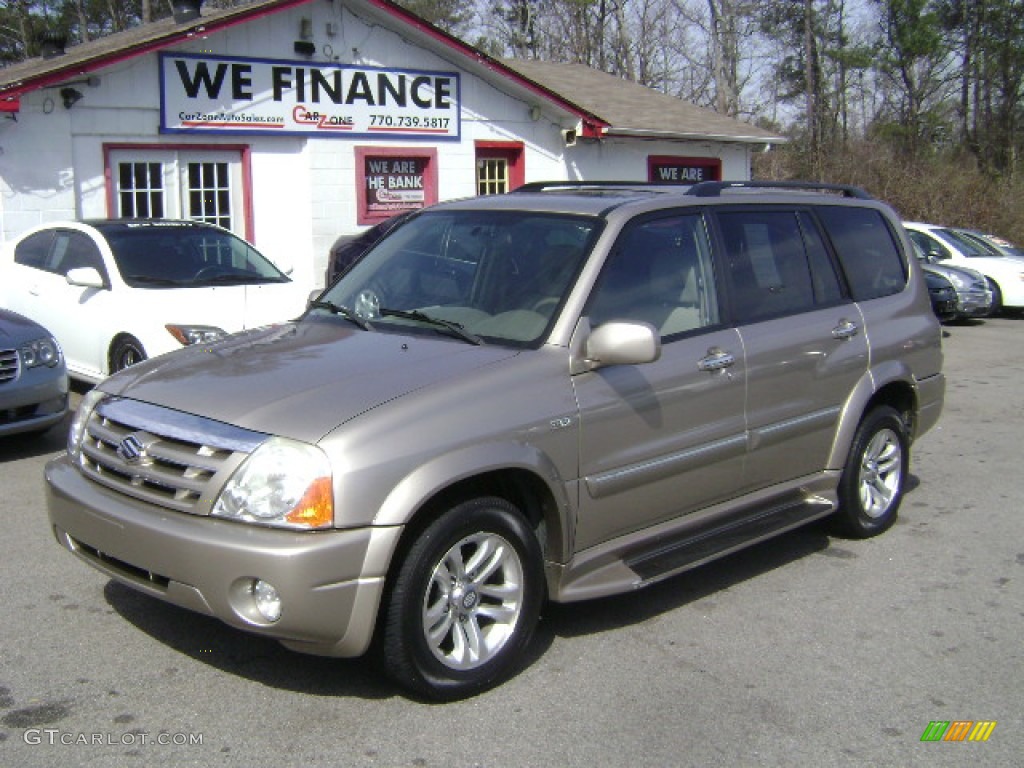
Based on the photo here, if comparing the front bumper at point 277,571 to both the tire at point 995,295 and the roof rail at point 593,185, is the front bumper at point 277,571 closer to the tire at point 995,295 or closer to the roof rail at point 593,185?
the roof rail at point 593,185

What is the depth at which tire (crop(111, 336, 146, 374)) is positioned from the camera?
8.91 metres

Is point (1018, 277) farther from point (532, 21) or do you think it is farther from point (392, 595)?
point (532, 21)

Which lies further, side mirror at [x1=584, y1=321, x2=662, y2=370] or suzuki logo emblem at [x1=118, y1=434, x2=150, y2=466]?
side mirror at [x1=584, y1=321, x2=662, y2=370]

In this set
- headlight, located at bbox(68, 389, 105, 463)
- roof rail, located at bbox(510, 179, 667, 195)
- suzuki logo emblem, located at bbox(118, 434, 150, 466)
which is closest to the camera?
suzuki logo emblem, located at bbox(118, 434, 150, 466)

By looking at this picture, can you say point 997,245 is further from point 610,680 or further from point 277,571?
point 277,571

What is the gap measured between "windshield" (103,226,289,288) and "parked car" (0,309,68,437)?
4.54ft

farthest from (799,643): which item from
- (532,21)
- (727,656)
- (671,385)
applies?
(532,21)

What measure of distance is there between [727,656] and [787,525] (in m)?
1.02

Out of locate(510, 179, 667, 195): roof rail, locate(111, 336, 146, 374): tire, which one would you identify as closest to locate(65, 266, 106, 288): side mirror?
locate(111, 336, 146, 374): tire

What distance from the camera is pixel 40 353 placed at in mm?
7809

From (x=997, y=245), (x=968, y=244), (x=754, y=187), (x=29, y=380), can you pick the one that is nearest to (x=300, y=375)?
(x=754, y=187)

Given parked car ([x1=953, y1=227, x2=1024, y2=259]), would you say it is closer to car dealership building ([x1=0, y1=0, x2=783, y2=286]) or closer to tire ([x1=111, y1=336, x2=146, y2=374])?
car dealership building ([x1=0, y1=0, x2=783, y2=286])

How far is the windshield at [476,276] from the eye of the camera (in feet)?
15.8

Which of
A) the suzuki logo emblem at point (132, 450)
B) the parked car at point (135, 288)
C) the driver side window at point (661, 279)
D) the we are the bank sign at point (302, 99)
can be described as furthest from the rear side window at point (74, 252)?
the driver side window at point (661, 279)
